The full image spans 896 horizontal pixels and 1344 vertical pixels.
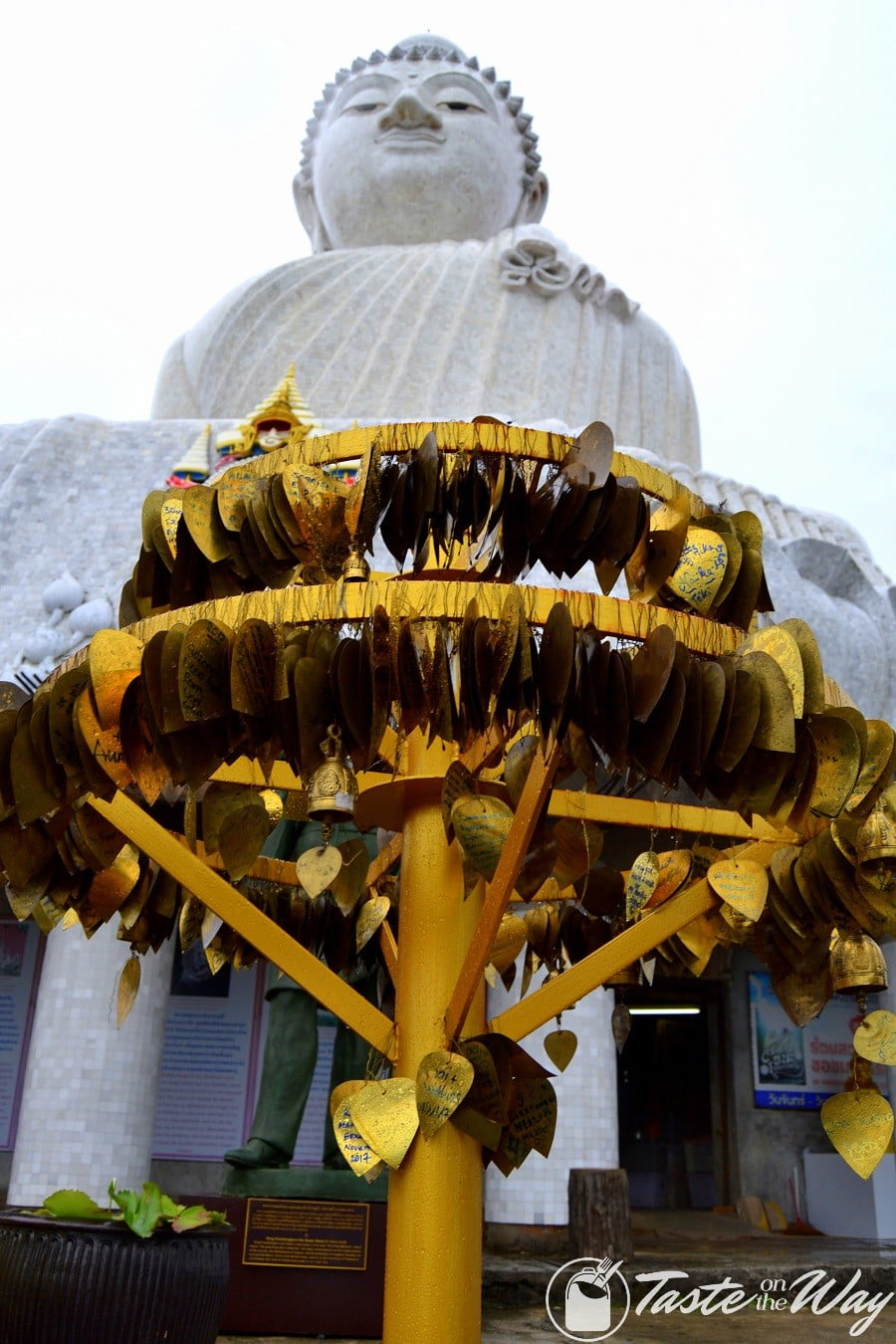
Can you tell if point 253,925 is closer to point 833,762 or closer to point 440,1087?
point 440,1087

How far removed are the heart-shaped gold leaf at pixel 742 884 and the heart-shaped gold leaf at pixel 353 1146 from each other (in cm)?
79

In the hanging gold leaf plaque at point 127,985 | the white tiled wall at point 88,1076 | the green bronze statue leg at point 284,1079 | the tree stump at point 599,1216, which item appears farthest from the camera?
the white tiled wall at point 88,1076

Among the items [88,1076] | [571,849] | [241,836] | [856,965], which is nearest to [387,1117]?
[241,836]

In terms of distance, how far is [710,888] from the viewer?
8.26 ft

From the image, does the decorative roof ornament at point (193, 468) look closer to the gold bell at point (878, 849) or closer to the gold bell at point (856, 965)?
the gold bell at point (856, 965)

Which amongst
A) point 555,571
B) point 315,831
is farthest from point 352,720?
point 315,831

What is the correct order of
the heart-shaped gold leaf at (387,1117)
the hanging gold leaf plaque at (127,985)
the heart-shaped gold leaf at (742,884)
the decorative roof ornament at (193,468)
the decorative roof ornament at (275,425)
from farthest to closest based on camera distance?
the decorative roof ornament at (193,468) < the decorative roof ornament at (275,425) < the hanging gold leaf plaque at (127,985) < the heart-shaped gold leaf at (742,884) < the heart-shaped gold leaf at (387,1117)

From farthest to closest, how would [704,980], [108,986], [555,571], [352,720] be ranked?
[704,980], [108,986], [555,571], [352,720]

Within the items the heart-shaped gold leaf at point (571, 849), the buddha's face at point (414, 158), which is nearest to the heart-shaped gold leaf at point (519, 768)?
the heart-shaped gold leaf at point (571, 849)

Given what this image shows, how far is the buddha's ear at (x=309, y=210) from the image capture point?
1305cm

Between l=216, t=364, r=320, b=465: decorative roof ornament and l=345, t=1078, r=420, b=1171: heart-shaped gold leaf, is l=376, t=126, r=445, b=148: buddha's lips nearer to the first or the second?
l=216, t=364, r=320, b=465: decorative roof ornament

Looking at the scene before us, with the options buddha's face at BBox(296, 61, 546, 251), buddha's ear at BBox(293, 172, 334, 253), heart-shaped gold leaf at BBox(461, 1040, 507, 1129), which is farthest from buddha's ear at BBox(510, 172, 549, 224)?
heart-shaped gold leaf at BBox(461, 1040, 507, 1129)

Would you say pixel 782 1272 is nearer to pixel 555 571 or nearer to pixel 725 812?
pixel 725 812

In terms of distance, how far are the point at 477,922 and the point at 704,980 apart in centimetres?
812
